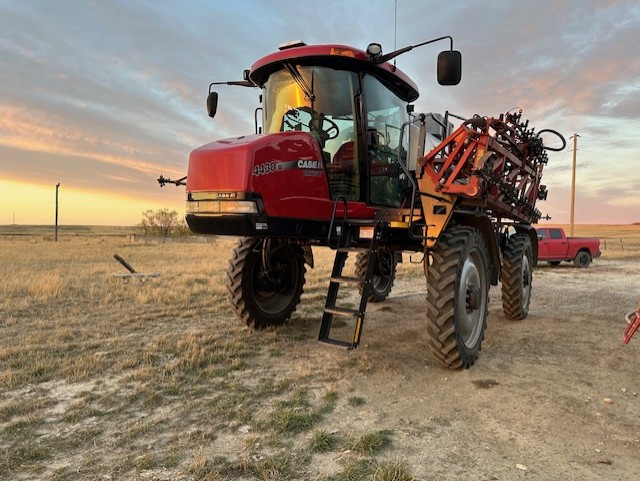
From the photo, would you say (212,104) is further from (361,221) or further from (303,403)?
(303,403)

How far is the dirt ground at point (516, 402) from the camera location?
3.14 m

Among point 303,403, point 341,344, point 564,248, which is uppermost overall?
point 564,248

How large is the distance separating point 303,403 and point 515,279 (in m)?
5.14

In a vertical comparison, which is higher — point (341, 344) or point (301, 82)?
point (301, 82)

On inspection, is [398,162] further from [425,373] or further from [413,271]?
[413,271]

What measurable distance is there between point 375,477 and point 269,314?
Answer: 410 centimetres

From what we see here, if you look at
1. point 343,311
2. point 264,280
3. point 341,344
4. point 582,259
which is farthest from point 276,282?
point 582,259

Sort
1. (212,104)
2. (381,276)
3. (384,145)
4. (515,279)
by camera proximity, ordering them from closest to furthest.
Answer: (384,145)
(212,104)
(515,279)
(381,276)

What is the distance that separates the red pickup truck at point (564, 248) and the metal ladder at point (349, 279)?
16.5 metres

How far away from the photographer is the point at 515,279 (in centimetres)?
782

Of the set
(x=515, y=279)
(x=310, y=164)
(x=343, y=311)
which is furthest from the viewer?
(x=515, y=279)

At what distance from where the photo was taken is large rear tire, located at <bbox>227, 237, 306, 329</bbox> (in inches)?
252

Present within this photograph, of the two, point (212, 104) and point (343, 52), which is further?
point (212, 104)

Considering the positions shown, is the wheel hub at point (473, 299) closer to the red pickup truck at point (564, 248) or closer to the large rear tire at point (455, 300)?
the large rear tire at point (455, 300)
